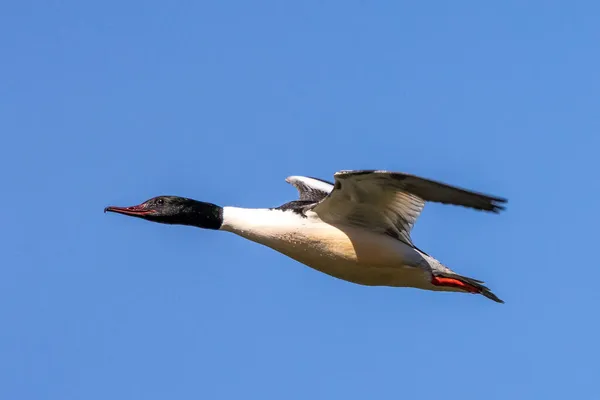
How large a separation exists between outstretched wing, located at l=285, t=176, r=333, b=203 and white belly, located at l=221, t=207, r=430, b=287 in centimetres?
232

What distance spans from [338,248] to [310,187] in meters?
3.07

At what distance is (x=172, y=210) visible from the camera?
45.3ft

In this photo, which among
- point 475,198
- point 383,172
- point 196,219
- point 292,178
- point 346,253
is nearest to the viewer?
point 475,198

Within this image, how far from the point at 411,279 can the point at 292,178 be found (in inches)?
142

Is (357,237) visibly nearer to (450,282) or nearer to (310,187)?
(450,282)

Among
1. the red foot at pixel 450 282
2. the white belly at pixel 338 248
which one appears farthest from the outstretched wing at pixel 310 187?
the red foot at pixel 450 282

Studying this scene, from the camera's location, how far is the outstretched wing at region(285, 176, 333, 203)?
607 inches

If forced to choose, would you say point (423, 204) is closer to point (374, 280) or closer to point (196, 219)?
point (374, 280)

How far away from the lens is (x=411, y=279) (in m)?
13.0

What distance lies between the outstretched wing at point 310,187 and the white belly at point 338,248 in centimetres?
232

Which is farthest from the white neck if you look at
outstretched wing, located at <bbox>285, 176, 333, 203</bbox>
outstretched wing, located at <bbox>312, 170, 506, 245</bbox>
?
outstretched wing, located at <bbox>285, 176, 333, 203</bbox>

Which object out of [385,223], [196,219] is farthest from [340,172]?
[196,219]

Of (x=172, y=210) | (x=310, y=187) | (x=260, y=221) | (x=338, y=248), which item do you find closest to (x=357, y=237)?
(x=338, y=248)

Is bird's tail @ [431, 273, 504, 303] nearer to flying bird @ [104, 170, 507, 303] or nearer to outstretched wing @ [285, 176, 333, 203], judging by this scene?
flying bird @ [104, 170, 507, 303]
